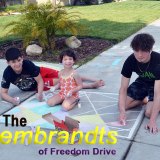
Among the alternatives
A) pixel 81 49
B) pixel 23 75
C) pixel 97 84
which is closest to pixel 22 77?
pixel 23 75

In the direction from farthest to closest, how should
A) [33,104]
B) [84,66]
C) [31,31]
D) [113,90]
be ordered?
[31,31] < [84,66] < [113,90] < [33,104]

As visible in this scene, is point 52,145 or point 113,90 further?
point 113,90

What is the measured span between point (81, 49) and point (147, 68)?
3328 millimetres

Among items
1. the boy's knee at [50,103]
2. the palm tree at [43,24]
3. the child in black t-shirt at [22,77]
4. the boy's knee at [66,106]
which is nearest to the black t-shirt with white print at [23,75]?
the child in black t-shirt at [22,77]

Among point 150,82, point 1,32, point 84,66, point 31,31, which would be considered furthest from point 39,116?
point 1,32

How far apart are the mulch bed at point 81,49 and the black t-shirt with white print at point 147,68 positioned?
222 cm

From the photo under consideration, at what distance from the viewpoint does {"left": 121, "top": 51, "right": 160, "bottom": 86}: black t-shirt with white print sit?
11.2ft

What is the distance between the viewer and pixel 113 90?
4.35m

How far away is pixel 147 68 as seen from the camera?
348 cm

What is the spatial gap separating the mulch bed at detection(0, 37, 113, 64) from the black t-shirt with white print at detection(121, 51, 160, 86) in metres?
2.22

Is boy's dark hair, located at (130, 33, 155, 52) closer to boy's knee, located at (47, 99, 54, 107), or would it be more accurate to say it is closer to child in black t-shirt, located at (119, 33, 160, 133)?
child in black t-shirt, located at (119, 33, 160, 133)

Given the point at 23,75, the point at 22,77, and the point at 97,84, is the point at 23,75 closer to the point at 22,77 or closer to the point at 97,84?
the point at 22,77

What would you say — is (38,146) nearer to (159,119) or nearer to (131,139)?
(131,139)

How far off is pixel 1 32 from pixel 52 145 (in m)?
6.70
